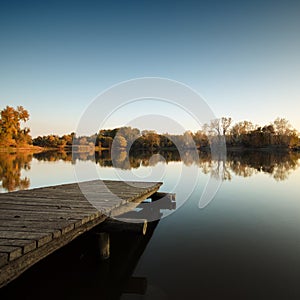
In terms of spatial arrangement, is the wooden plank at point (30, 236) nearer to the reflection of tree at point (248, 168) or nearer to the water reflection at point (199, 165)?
the water reflection at point (199, 165)

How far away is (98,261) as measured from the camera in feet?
13.1

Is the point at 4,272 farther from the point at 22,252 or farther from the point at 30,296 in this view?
the point at 30,296

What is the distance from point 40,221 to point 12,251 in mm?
1041

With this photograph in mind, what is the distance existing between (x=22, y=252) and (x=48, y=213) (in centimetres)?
138

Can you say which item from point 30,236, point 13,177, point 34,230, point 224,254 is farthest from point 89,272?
point 13,177

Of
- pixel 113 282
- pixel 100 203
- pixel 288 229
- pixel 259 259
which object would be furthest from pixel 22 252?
pixel 288 229

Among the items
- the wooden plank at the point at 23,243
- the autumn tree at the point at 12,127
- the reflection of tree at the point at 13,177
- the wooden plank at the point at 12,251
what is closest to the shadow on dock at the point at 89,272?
the wooden plank at the point at 23,243

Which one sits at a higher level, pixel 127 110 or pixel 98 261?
pixel 127 110

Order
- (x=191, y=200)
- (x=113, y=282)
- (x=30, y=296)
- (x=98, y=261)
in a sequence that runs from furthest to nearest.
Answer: (x=191, y=200) → (x=98, y=261) → (x=113, y=282) → (x=30, y=296)

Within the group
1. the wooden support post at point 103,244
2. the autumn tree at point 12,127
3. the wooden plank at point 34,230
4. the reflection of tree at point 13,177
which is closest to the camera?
the wooden plank at point 34,230

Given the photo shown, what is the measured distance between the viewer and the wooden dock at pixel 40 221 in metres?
2.28

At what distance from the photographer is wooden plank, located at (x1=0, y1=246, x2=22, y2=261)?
2.17 metres

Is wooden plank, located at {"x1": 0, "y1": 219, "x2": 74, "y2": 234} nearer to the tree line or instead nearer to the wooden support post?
the wooden support post

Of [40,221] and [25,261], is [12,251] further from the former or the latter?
[40,221]
